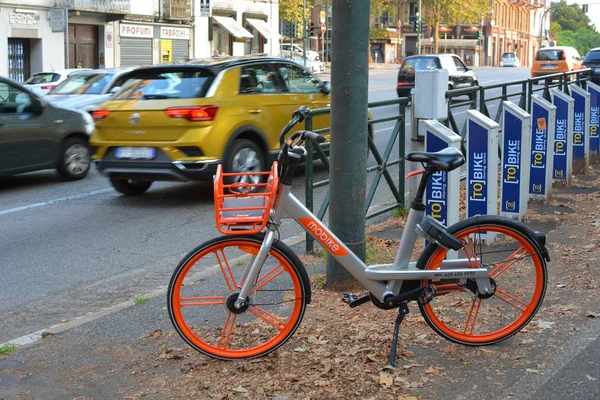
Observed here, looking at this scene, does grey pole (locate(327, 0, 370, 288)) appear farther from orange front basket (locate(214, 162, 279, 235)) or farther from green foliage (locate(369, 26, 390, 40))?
green foliage (locate(369, 26, 390, 40))

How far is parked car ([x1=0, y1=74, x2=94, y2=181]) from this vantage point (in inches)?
452

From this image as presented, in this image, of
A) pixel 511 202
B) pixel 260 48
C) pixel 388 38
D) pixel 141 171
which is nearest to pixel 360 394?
pixel 511 202

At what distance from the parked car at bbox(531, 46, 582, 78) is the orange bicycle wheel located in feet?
114

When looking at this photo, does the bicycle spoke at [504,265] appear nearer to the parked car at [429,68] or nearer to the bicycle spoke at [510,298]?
the bicycle spoke at [510,298]

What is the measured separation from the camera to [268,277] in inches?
183

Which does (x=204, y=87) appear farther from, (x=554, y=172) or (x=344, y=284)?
(x=344, y=284)

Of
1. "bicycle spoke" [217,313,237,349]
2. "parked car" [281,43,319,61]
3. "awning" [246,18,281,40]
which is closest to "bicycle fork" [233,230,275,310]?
"bicycle spoke" [217,313,237,349]

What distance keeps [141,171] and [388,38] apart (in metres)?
79.1

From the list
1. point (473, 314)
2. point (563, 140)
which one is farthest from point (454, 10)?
point (473, 314)

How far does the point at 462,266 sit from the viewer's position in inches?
188

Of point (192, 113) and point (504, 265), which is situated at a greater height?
point (192, 113)

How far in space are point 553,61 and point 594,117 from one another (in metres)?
27.0

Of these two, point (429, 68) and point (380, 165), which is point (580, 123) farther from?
point (429, 68)

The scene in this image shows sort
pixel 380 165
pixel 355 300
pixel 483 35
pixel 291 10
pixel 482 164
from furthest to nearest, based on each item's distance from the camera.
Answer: pixel 483 35 < pixel 291 10 < pixel 380 165 < pixel 482 164 < pixel 355 300
